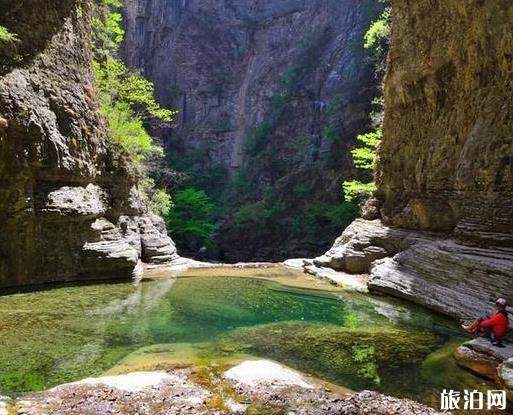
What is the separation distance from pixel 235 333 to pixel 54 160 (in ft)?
32.1

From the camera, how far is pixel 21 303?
1340 cm

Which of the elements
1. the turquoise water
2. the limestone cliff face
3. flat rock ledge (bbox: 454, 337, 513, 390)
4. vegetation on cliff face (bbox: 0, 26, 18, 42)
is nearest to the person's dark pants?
flat rock ledge (bbox: 454, 337, 513, 390)

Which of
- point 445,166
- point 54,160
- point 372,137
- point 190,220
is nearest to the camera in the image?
point 54,160

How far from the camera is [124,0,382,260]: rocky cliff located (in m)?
39.4

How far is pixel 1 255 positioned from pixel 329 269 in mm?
13505

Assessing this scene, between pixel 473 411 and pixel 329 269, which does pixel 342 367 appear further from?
pixel 329 269

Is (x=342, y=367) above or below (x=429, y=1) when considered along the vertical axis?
below

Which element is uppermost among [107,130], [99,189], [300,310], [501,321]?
[107,130]

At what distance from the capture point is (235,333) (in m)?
11.6

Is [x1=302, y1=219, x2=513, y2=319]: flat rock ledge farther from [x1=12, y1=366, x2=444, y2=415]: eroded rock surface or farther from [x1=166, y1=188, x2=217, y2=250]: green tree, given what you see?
[x1=166, y1=188, x2=217, y2=250]: green tree

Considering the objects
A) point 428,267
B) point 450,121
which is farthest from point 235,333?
point 450,121

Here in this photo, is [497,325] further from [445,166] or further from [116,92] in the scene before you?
[116,92]

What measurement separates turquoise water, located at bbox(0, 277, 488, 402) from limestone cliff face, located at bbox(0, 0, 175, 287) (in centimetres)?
168

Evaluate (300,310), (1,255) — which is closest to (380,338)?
(300,310)
